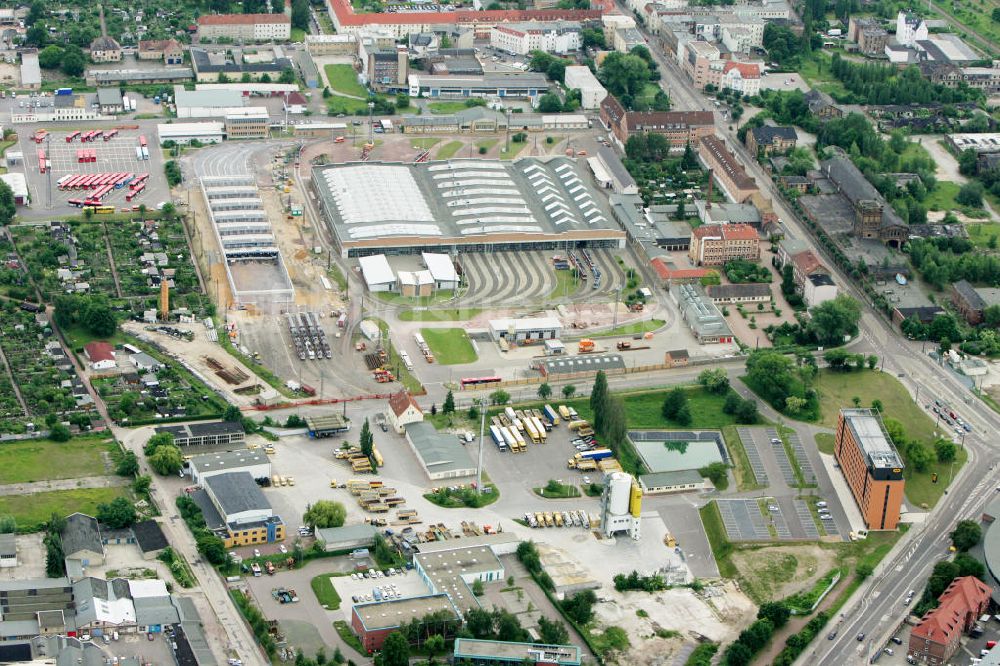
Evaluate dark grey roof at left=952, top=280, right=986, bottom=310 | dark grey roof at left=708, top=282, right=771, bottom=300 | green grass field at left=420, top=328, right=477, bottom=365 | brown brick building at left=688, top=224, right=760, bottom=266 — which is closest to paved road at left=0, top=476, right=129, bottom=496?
green grass field at left=420, top=328, right=477, bottom=365

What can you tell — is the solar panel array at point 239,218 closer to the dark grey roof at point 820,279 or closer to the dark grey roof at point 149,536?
the dark grey roof at point 149,536

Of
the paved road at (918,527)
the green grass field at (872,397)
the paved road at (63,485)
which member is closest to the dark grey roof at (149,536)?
the paved road at (63,485)

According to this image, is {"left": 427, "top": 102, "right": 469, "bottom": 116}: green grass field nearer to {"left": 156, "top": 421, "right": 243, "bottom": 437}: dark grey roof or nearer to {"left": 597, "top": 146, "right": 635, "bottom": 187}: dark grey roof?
{"left": 597, "top": 146, "right": 635, "bottom": 187}: dark grey roof

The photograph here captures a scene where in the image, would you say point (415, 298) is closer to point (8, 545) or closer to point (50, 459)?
point (50, 459)

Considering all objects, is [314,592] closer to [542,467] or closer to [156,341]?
[542,467]

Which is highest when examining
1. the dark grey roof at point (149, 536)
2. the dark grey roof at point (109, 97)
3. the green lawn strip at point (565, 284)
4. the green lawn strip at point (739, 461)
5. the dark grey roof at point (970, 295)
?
the dark grey roof at point (109, 97)

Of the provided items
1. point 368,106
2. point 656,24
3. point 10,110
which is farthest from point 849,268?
point 10,110
